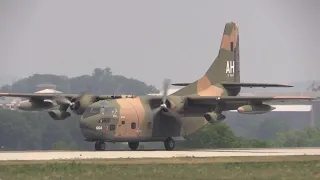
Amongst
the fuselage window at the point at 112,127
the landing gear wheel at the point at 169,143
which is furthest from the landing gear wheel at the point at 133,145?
the fuselage window at the point at 112,127

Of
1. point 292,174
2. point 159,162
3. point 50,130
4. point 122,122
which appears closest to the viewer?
point 292,174

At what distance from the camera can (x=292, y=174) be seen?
44875 millimetres

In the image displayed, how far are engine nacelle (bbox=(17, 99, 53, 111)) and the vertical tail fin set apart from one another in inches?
486

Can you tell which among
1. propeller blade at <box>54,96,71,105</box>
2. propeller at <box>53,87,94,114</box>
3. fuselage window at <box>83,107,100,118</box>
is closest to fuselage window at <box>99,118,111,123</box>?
fuselage window at <box>83,107,100,118</box>

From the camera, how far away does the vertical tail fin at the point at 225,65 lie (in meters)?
74.7

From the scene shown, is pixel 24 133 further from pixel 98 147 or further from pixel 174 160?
pixel 174 160

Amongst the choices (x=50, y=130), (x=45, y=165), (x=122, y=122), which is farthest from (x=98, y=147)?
(x=50, y=130)

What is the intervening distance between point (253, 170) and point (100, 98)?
83.7ft

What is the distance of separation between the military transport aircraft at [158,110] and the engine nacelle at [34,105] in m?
0.08

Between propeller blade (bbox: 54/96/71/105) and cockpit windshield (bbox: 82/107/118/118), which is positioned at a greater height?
propeller blade (bbox: 54/96/71/105)

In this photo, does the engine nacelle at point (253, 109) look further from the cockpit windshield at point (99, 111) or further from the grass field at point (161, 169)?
the grass field at point (161, 169)

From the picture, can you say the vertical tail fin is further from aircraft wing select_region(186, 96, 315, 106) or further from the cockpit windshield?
the cockpit windshield

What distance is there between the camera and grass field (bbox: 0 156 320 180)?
141 feet

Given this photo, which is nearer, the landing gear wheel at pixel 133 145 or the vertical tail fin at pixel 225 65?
the landing gear wheel at pixel 133 145
